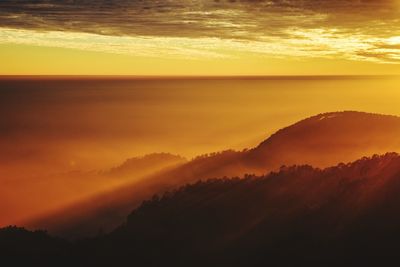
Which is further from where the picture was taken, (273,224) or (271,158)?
(271,158)

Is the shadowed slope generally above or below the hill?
below

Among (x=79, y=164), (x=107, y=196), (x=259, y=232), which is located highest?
(x=259, y=232)

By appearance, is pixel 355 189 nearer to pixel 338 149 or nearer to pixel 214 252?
pixel 214 252

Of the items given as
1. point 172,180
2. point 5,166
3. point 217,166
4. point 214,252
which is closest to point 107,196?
point 172,180

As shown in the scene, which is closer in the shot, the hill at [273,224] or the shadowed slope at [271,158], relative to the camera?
the hill at [273,224]

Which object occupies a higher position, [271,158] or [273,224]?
[273,224]

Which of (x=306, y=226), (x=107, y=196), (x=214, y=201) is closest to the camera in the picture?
(x=306, y=226)

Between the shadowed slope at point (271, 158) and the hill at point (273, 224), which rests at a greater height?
the hill at point (273, 224)

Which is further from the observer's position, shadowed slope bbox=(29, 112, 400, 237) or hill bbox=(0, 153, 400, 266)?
shadowed slope bbox=(29, 112, 400, 237)

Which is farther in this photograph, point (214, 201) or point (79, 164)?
point (79, 164)

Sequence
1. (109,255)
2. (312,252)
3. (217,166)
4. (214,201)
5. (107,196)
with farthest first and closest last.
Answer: (217,166) < (107,196) < (214,201) < (109,255) < (312,252)

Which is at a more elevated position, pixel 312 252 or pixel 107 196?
pixel 312 252
